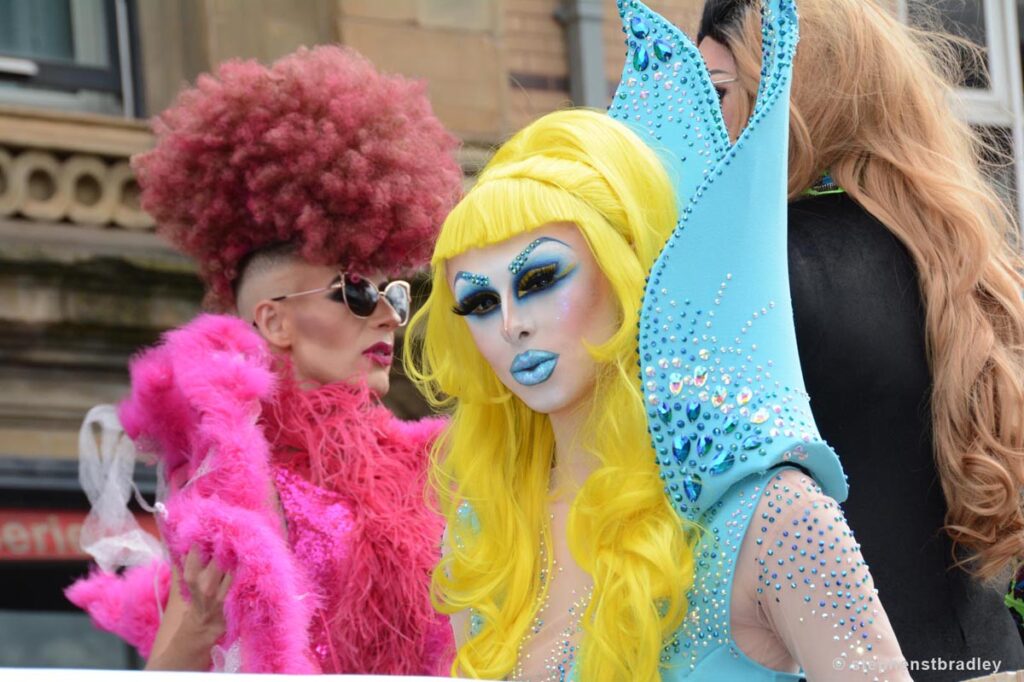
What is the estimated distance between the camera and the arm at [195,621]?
2.98 metres

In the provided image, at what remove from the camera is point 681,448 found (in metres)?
2.10

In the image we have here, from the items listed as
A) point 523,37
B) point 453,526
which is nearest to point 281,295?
point 453,526

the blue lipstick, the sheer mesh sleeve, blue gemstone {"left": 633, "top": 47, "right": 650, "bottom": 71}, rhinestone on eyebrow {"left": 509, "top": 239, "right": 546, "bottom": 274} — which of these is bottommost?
the sheer mesh sleeve

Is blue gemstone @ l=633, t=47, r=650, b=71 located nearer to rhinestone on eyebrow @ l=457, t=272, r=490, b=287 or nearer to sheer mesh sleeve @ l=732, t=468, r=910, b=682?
rhinestone on eyebrow @ l=457, t=272, r=490, b=287

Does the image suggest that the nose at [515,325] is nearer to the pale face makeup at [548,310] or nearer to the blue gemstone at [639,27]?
the pale face makeup at [548,310]

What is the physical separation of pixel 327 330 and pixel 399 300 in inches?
6.7

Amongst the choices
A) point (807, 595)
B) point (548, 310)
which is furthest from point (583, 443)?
point (807, 595)

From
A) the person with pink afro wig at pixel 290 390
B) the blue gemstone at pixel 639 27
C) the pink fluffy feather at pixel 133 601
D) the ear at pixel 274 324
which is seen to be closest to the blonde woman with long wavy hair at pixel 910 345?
the blue gemstone at pixel 639 27

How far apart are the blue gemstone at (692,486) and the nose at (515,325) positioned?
285 millimetres

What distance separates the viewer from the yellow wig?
83.3 inches

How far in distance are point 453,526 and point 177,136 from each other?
4.62ft

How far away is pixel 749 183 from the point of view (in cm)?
210

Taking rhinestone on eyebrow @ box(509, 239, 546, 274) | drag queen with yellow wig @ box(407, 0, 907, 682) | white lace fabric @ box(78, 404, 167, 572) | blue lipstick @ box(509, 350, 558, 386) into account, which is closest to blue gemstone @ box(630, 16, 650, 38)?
drag queen with yellow wig @ box(407, 0, 907, 682)

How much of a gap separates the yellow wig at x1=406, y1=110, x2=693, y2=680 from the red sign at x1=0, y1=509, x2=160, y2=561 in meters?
3.24
